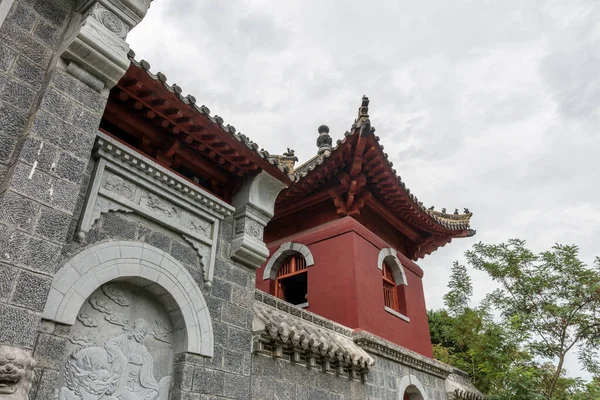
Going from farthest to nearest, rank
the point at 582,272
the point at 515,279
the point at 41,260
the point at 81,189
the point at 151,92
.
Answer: the point at 515,279
the point at 582,272
the point at 151,92
the point at 81,189
the point at 41,260

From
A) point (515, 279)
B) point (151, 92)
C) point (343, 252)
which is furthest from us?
point (515, 279)

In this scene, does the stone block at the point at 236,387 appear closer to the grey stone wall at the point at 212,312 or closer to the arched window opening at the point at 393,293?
the grey stone wall at the point at 212,312

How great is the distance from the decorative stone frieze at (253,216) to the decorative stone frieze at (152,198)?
0.25 m

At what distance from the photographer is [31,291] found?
3.41m

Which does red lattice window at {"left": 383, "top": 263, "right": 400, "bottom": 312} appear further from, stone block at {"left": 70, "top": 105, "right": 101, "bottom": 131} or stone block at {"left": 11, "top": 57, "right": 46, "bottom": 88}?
stone block at {"left": 11, "top": 57, "right": 46, "bottom": 88}

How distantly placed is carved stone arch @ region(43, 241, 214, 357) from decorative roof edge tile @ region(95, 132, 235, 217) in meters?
0.82

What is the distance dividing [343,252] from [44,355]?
20.3 ft

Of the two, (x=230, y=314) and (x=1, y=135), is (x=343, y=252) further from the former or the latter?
(x=1, y=135)

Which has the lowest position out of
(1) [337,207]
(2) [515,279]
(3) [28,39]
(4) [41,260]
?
(4) [41,260]

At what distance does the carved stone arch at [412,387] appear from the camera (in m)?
8.53

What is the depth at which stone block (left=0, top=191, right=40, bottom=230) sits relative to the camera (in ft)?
11.2

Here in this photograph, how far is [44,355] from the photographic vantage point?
12.0 feet

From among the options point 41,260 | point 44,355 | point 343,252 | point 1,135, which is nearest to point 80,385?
point 44,355

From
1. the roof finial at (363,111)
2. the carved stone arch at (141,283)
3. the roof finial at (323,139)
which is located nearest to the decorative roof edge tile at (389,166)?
the roof finial at (363,111)
